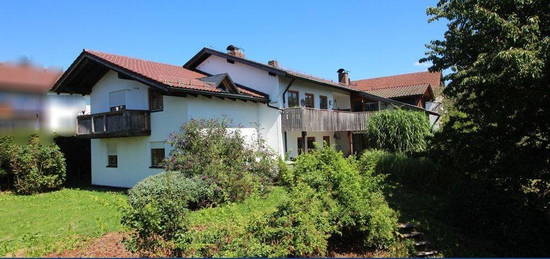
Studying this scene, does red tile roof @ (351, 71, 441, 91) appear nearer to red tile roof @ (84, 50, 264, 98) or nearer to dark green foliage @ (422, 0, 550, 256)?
red tile roof @ (84, 50, 264, 98)

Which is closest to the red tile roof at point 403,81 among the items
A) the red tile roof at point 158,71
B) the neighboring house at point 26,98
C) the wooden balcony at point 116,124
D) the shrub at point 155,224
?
the red tile roof at point 158,71

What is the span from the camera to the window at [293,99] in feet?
70.2

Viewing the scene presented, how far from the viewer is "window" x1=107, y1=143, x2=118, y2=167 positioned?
18.5m

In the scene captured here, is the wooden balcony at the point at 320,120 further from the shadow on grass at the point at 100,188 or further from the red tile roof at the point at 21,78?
the red tile roof at the point at 21,78

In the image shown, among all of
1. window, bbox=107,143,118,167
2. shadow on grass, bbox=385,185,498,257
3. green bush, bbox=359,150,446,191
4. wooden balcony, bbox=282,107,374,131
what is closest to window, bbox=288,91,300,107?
wooden balcony, bbox=282,107,374,131

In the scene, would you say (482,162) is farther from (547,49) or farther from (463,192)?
(547,49)

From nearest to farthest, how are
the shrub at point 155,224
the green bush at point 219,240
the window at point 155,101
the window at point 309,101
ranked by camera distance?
the shrub at point 155,224
the green bush at point 219,240
the window at point 155,101
the window at point 309,101

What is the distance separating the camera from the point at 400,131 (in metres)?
20.5

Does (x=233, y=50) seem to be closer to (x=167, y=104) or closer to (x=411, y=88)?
(x=167, y=104)

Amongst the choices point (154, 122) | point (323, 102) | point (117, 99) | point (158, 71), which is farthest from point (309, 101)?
point (117, 99)

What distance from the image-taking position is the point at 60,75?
17.9m

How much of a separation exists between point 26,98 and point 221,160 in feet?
21.7

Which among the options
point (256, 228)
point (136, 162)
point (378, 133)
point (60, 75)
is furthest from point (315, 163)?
point (60, 75)

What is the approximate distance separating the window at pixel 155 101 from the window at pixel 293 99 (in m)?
7.75
